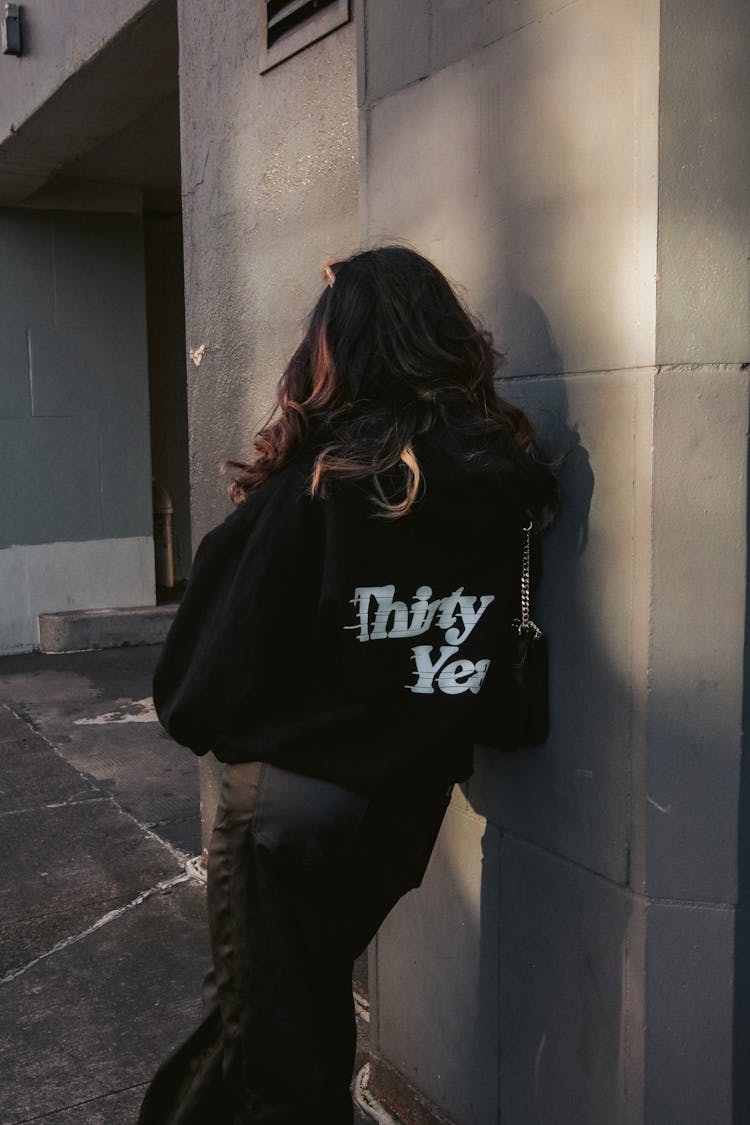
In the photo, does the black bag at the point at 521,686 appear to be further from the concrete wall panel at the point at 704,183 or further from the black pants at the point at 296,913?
the concrete wall panel at the point at 704,183

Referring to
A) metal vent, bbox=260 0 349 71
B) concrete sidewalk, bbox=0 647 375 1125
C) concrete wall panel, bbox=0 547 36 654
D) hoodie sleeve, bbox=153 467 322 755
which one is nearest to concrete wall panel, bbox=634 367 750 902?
hoodie sleeve, bbox=153 467 322 755

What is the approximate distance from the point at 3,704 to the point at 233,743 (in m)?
5.32

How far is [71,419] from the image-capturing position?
27.4ft

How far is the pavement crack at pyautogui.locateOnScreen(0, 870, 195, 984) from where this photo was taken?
3.55 m

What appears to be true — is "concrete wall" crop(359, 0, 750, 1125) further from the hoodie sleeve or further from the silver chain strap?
the hoodie sleeve

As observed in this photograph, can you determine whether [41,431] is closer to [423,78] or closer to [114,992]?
[114,992]

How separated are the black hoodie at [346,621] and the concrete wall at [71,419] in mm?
6526

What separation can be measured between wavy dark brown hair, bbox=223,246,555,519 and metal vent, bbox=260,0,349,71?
1.41 m

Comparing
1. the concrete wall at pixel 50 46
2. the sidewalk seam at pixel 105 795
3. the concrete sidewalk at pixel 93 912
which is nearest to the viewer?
the concrete sidewalk at pixel 93 912

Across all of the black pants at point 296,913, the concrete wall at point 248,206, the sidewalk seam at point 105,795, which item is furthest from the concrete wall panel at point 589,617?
the sidewalk seam at point 105,795


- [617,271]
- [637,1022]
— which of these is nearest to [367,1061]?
[637,1022]

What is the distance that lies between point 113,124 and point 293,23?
343 cm

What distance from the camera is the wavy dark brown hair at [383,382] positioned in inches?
77.4

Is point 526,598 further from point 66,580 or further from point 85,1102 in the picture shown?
point 66,580
